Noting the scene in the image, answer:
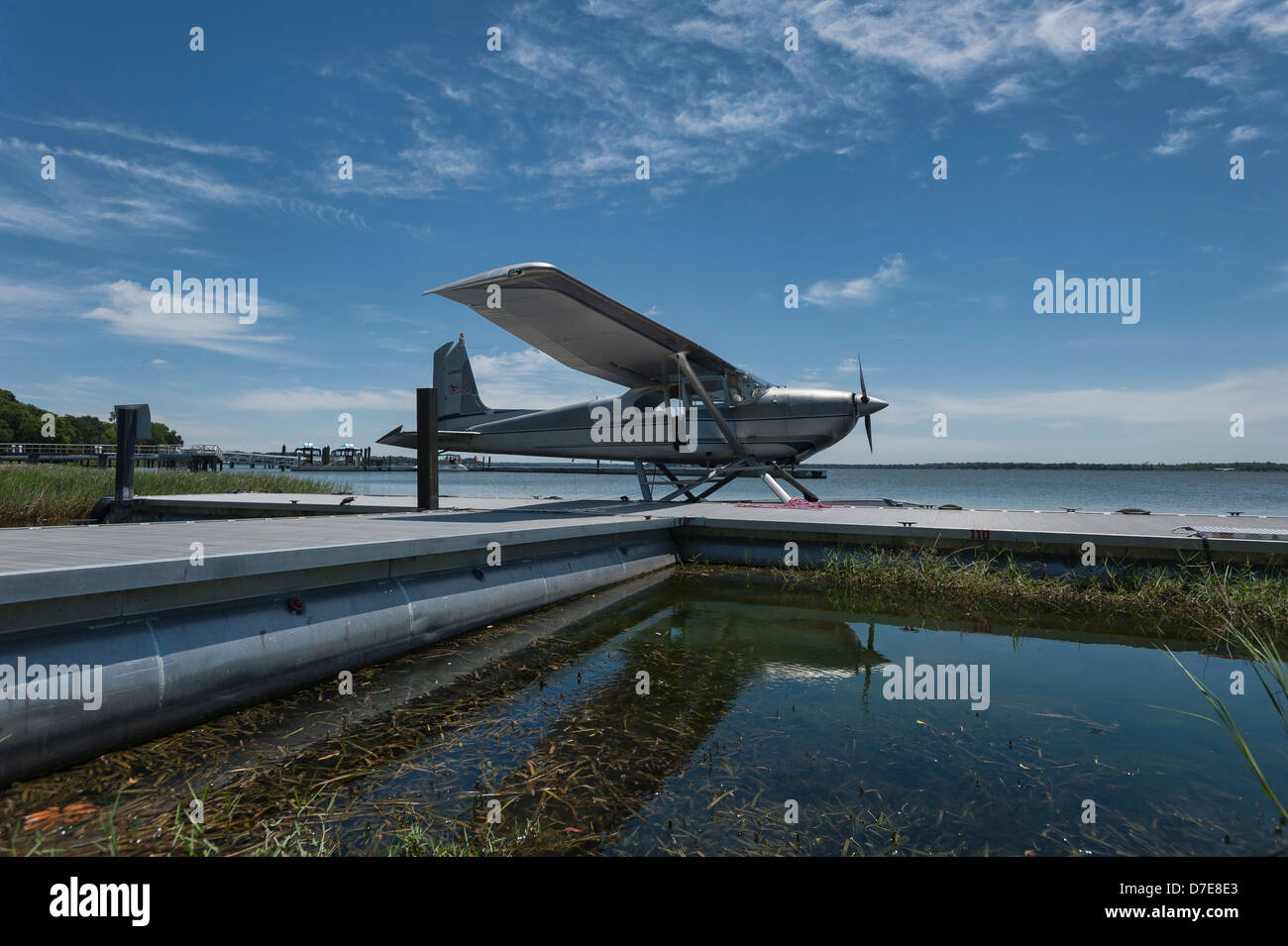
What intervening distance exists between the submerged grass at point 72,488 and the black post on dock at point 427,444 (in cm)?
877

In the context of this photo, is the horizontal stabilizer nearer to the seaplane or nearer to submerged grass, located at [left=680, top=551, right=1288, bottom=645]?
the seaplane

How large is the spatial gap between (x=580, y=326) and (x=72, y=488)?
481 inches


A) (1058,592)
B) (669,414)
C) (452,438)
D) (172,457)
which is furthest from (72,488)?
(172,457)

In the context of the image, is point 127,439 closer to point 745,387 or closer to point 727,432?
point 727,432

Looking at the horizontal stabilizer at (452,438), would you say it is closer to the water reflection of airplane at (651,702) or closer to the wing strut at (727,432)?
the wing strut at (727,432)

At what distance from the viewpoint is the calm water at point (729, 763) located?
2.40 metres

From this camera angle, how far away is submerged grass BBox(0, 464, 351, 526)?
482 inches

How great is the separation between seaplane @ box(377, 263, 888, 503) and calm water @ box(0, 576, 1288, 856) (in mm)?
7217

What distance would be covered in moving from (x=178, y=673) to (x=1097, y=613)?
7.56 meters

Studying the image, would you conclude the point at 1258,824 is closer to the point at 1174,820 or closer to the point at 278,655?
the point at 1174,820

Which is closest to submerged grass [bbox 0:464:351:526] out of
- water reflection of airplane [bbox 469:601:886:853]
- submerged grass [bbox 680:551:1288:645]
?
water reflection of airplane [bbox 469:601:886:853]

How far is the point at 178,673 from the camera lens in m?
3.21

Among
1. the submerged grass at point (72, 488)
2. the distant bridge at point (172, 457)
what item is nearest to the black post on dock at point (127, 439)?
the submerged grass at point (72, 488)
